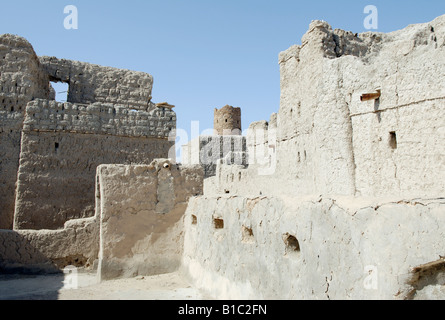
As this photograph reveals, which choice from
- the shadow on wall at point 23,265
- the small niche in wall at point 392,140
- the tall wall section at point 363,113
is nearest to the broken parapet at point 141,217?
the shadow on wall at point 23,265

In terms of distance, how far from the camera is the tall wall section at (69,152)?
811 cm

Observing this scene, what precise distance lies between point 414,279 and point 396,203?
466mm

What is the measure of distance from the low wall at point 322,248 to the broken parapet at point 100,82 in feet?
19.0

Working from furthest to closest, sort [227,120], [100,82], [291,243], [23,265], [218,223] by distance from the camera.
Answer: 1. [227,120]
2. [100,82]
3. [23,265]
4. [218,223]
5. [291,243]

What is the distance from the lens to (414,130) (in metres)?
7.45

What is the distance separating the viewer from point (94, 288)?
18.0 feet

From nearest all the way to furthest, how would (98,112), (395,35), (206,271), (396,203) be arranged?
(396,203) → (206,271) → (98,112) → (395,35)

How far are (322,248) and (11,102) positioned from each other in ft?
25.3

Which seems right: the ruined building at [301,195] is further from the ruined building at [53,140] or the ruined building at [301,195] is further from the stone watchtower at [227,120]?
the stone watchtower at [227,120]

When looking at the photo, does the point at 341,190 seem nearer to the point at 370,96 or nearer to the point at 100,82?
the point at 370,96

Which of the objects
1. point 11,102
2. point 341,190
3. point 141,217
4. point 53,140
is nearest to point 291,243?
point 141,217
